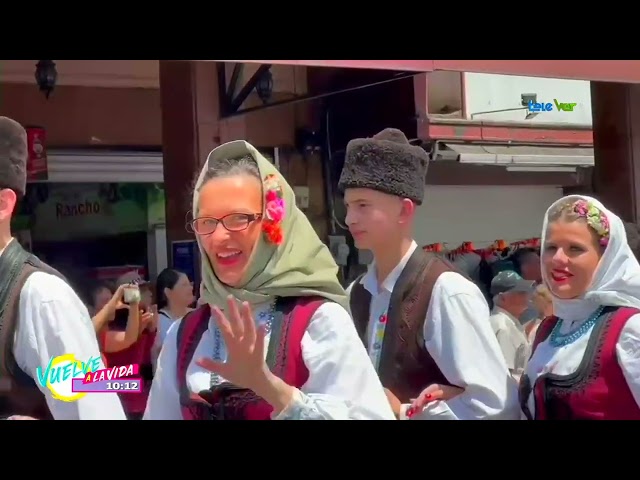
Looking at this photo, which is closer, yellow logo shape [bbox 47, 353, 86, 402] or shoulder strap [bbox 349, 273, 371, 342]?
yellow logo shape [bbox 47, 353, 86, 402]

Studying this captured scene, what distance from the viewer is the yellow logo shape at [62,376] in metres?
1.73

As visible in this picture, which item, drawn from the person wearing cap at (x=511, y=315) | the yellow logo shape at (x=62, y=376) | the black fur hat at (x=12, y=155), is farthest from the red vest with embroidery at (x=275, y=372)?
the person wearing cap at (x=511, y=315)

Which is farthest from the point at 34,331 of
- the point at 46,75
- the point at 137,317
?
the point at 46,75

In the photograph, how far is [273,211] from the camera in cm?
170

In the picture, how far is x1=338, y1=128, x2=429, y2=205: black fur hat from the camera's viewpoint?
203 cm

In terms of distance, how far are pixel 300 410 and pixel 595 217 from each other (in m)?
0.86

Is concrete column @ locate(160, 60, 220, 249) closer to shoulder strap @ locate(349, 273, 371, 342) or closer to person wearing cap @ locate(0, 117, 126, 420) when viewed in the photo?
shoulder strap @ locate(349, 273, 371, 342)

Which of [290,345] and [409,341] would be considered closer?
[290,345]

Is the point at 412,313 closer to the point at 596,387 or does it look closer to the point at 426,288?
the point at 426,288

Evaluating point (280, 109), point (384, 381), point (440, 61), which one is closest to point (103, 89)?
point (280, 109)

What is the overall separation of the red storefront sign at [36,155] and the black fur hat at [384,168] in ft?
4.13

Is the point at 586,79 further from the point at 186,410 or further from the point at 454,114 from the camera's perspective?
the point at 186,410

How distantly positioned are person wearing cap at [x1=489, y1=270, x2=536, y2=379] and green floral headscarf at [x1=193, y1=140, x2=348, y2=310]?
74 centimetres

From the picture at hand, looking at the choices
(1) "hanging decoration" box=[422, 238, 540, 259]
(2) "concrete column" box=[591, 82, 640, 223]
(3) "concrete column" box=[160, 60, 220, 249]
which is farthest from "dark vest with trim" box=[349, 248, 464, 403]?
(2) "concrete column" box=[591, 82, 640, 223]
